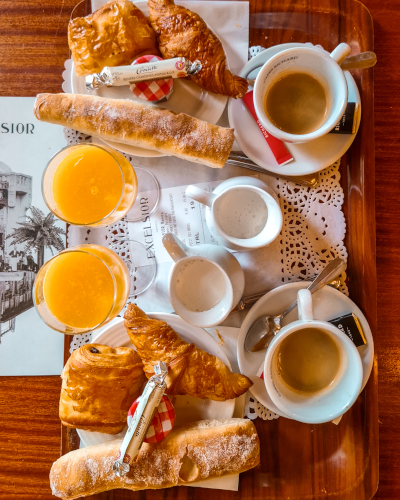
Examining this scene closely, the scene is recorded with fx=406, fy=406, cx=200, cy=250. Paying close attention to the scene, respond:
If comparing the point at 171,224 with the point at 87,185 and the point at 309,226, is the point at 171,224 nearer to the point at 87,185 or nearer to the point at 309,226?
the point at 87,185

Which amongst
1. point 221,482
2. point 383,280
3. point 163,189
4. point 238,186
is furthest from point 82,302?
point 383,280

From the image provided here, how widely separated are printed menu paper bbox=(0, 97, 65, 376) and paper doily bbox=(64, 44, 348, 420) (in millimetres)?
151

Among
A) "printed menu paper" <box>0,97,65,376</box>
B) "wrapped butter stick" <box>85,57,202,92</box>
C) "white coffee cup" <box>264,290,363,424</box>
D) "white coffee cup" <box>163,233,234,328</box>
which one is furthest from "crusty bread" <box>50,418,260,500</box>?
"wrapped butter stick" <box>85,57,202,92</box>

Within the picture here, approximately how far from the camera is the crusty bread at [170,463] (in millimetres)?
1032

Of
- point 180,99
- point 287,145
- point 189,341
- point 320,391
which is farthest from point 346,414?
point 180,99

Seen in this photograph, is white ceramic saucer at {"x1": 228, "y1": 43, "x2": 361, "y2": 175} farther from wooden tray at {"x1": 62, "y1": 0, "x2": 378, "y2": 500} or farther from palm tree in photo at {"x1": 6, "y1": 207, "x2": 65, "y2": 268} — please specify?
palm tree in photo at {"x1": 6, "y1": 207, "x2": 65, "y2": 268}

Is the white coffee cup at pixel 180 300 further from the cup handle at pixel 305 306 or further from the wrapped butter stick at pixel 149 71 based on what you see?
the wrapped butter stick at pixel 149 71

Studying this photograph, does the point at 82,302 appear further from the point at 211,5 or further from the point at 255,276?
the point at 211,5

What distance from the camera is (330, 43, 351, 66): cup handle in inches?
39.4

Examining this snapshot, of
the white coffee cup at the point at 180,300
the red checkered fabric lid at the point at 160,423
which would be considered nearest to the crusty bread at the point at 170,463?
the red checkered fabric lid at the point at 160,423

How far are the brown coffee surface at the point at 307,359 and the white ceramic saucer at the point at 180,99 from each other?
2.07 ft

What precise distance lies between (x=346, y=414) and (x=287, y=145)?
0.77 m

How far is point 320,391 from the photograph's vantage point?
1.05 m

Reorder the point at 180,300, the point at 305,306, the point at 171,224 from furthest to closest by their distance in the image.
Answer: the point at 171,224 < the point at 180,300 < the point at 305,306
